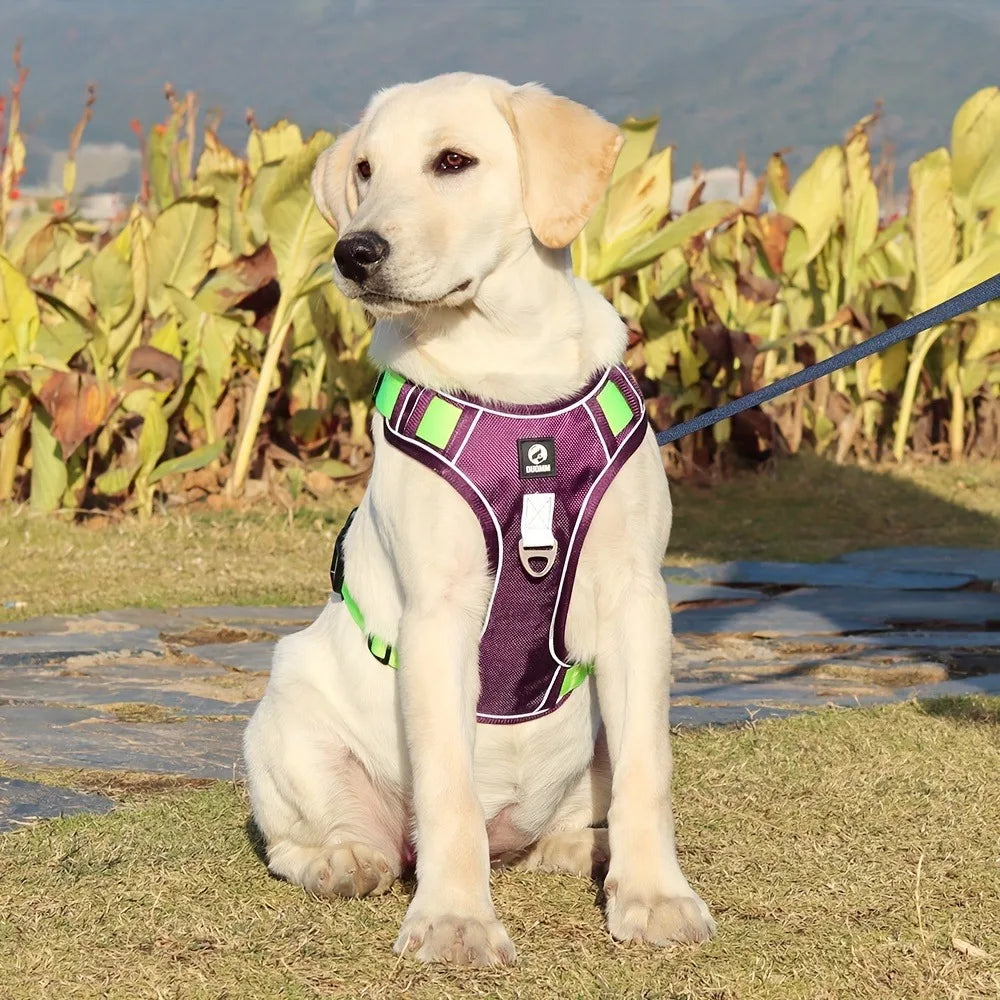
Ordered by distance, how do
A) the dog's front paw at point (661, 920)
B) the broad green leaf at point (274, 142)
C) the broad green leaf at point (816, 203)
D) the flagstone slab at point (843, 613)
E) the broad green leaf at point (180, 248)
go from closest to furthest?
the dog's front paw at point (661, 920) → the flagstone slab at point (843, 613) → the broad green leaf at point (180, 248) → the broad green leaf at point (274, 142) → the broad green leaf at point (816, 203)

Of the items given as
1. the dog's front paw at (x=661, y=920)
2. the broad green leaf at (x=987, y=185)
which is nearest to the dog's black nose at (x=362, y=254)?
the dog's front paw at (x=661, y=920)

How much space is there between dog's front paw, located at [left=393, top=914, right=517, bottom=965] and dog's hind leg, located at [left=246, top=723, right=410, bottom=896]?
0.33 metres

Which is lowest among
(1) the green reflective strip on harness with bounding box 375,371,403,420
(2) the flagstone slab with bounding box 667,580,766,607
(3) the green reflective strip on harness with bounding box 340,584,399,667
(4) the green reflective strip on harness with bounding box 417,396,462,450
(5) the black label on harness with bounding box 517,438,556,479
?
(2) the flagstone slab with bounding box 667,580,766,607

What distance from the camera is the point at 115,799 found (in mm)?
3225

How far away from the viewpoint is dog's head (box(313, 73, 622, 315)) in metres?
2.59

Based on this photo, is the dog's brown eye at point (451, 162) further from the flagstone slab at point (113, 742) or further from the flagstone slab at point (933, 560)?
the flagstone slab at point (933, 560)

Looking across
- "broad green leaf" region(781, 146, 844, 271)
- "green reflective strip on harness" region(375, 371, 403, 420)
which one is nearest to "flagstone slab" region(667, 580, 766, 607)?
"green reflective strip on harness" region(375, 371, 403, 420)

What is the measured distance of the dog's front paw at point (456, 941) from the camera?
2.31 m

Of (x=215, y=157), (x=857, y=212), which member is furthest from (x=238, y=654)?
(x=857, y=212)

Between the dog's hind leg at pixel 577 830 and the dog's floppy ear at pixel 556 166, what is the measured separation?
99 cm

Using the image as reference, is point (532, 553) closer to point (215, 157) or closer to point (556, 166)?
point (556, 166)

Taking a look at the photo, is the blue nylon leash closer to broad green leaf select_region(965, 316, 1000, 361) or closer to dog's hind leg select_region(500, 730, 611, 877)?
dog's hind leg select_region(500, 730, 611, 877)

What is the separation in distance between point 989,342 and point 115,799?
24.3ft

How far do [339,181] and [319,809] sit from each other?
1.19 m
